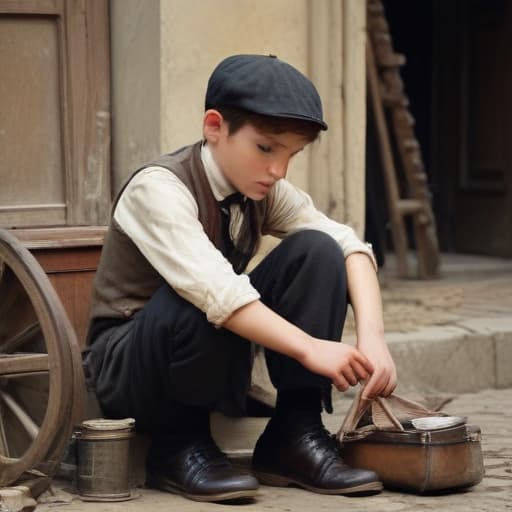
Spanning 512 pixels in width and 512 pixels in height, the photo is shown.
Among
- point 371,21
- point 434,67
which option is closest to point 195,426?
point 371,21

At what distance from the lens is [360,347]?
372 cm

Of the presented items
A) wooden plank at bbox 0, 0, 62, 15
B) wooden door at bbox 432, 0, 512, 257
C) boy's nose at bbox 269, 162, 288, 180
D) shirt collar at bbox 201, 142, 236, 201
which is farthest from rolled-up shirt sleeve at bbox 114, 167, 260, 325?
wooden door at bbox 432, 0, 512, 257

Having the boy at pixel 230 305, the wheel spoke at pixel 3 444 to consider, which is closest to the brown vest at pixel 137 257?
the boy at pixel 230 305

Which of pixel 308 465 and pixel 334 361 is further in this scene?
pixel 308 465

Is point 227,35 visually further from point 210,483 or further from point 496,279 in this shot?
point 496,279

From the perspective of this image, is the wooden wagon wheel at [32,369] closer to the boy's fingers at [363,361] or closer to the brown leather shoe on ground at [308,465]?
the brown leather shoe on ground at [308,465]

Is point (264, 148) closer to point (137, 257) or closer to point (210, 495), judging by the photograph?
point (137, 257)

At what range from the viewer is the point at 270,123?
3682mm

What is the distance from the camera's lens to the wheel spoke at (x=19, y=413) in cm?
388

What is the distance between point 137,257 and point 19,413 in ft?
1.72

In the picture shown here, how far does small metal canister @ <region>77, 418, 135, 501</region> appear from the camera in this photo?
3730 millimetres

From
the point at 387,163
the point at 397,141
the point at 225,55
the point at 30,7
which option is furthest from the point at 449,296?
the point at 30,7

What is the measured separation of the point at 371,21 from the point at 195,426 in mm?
3571

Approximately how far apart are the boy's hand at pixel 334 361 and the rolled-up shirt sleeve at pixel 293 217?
0.50m
